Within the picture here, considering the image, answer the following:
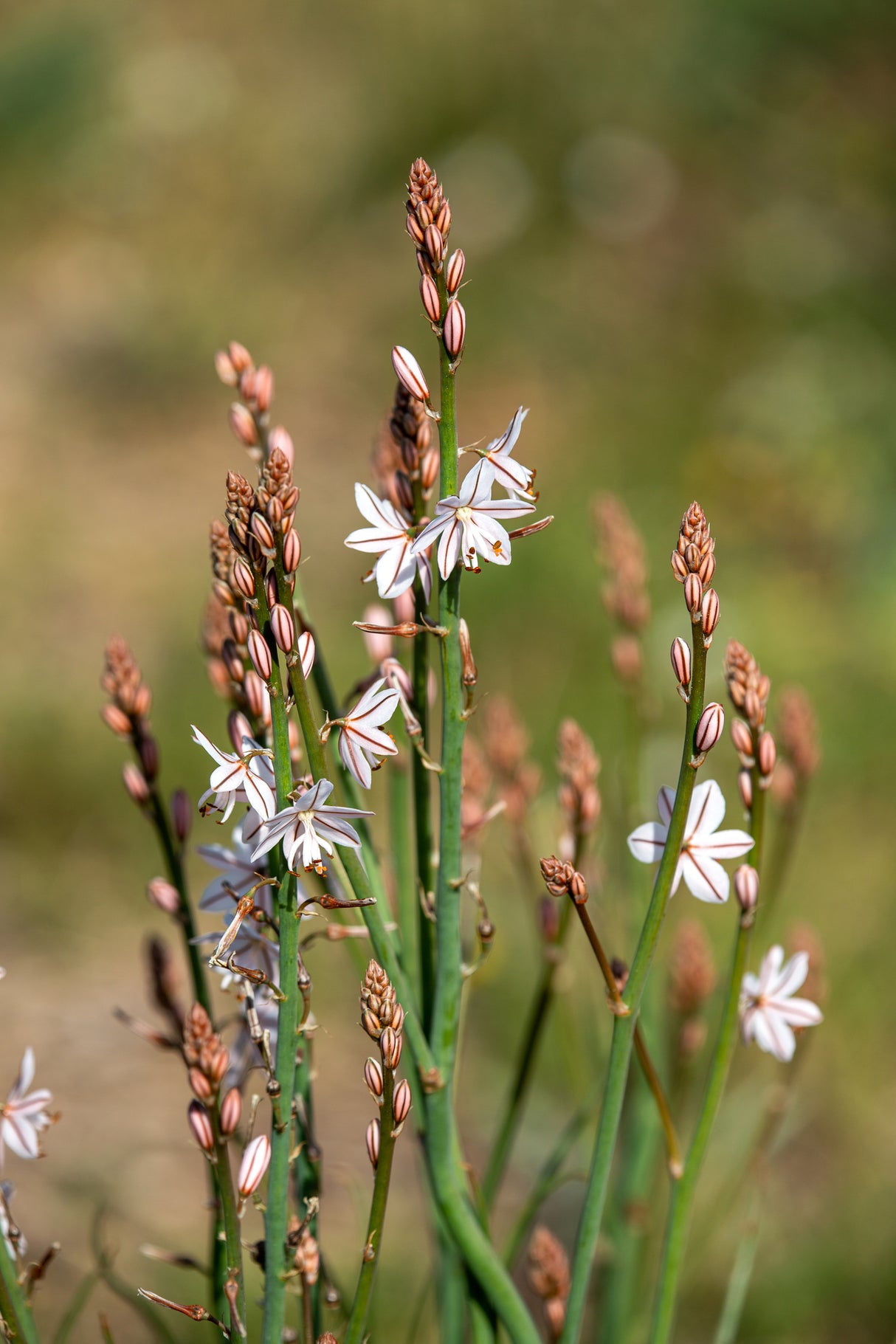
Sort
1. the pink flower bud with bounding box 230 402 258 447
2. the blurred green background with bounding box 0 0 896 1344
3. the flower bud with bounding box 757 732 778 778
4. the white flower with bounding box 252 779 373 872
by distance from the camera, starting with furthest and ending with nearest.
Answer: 1. the blurred green background with bounding box 0 0 896 1344
2. the pink flower bud with bounding box 230 402 258 447
3. the flower bud with bounding box 757 732 778 778
4. the white flower with bounding box 252 779 373 872

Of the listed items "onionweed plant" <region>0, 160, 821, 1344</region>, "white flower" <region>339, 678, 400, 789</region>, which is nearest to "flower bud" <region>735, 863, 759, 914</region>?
"onionweed plant" <region>0, 160, 821, 1344</region>

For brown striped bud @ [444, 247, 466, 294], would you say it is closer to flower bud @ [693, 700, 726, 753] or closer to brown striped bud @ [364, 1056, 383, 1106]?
flower bud @ [693, 700, 726, 753]

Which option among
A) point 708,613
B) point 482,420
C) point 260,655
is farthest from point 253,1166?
point 482,420

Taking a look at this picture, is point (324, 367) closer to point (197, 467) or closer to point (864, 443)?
point (197, 467)

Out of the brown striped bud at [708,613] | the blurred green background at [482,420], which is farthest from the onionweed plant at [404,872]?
the blurred green background at [482,420]

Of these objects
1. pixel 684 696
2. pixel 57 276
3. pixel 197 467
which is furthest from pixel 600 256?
pixel 684 696

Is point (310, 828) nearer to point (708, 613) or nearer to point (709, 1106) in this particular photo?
point (708, 613)
